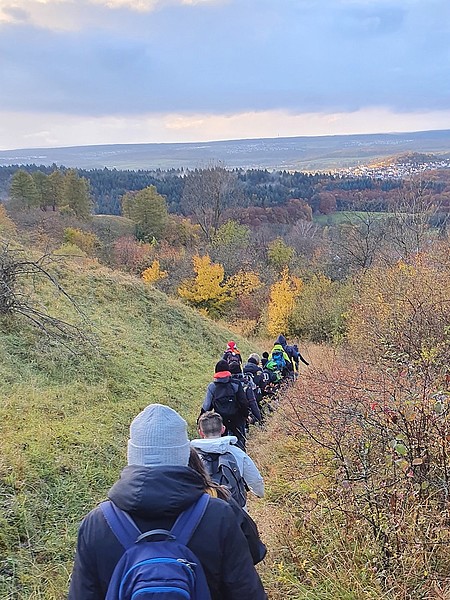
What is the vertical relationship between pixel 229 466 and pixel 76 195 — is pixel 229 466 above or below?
below

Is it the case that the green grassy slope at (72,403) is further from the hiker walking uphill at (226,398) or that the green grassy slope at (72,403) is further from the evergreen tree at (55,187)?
the evergreen tree at (55,187)

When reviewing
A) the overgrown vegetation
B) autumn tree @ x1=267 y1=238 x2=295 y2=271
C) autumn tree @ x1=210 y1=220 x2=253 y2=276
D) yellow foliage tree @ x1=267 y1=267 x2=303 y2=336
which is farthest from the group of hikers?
autumn tree @ x1=267 y1=238 x2=295 y2=271

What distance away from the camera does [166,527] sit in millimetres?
1887

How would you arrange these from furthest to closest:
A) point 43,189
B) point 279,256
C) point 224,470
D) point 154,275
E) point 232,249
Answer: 1. point 43,189
2. point 279,256
3. point 232,249
4. point 154,275
5. point 224,470

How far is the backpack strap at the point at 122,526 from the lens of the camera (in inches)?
73.9

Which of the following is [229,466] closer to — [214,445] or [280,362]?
[214,445]

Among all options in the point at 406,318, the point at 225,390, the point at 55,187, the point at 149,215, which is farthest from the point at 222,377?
the point at 55,187

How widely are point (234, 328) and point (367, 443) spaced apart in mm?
25790

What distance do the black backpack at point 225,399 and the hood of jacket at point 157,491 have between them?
15.2 feet

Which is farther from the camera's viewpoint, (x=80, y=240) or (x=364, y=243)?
(x=80, y=240)

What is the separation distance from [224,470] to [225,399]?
109 inches

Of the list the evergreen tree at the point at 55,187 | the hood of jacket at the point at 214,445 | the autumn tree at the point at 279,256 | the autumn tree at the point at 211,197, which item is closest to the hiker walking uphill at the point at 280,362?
the hood of jacket at the point at 214,445

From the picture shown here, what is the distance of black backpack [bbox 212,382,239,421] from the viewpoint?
21.7 feet

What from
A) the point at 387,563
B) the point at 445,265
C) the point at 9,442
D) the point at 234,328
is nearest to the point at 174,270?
the point at 234,328
